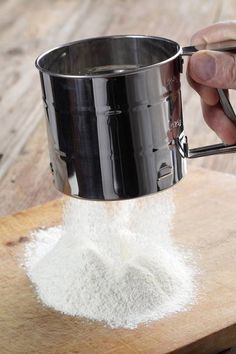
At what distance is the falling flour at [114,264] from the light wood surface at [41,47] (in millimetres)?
215

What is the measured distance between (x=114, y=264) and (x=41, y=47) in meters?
1.04

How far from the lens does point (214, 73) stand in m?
0.93

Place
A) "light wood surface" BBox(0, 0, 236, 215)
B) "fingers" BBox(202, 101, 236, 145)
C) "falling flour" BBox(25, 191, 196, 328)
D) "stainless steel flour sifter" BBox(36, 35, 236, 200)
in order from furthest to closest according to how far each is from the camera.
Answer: "light wood surface" BBox(0, 0, 236, 215), "fingers" BBox(202, 101, 236, 145), "falling flour" BBox(25, 191, 196, 328), "stainless steel flour sifter" BBox(36, 35, 236, 200)

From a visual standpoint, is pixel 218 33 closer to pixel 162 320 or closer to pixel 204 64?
pixel 204 64

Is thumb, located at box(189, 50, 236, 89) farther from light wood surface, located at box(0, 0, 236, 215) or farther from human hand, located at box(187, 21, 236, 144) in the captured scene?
light wood surface, located at box(0, 0, 236, 215)

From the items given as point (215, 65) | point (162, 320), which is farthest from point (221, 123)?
point (162, 320)

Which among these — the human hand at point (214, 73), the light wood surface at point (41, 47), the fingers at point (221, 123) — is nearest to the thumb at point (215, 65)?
the human hand at point (214, 73)

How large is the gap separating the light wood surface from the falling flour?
21cm

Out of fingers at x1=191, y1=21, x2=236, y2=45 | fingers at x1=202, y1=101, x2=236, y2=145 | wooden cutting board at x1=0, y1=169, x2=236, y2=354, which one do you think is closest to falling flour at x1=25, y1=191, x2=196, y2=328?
wooden cutting board at x1=0, y1=169, x2=236, y2=354

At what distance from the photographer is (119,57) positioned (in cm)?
100

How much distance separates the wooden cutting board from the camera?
2.97 feet

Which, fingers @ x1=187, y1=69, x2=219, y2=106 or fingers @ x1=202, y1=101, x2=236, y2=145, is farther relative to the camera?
fingers @ x1=202, y1=101, x2=236, y2=145

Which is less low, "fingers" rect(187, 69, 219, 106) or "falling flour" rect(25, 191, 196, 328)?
"fingers" rect(187, 69, 219, 106)

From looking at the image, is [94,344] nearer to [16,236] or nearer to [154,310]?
[154,310]
